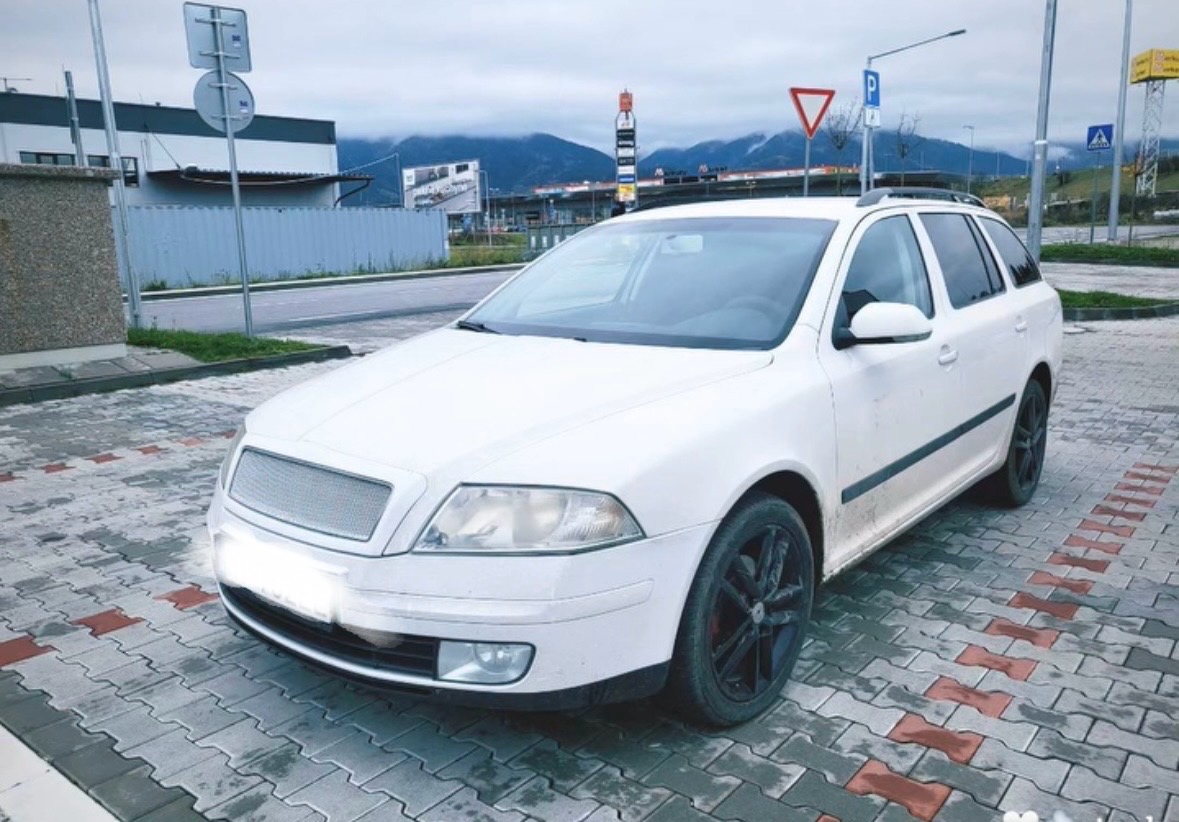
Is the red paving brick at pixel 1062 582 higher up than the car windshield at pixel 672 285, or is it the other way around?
the car windshield at pixel 672 285

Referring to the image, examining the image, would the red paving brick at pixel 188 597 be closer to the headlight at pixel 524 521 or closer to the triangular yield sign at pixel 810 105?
the headlight at pixel 524 521

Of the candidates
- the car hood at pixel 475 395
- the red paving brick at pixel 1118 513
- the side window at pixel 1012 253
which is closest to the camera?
the car hood at pixel 475 395

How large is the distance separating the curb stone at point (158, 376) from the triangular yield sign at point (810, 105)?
7146mm

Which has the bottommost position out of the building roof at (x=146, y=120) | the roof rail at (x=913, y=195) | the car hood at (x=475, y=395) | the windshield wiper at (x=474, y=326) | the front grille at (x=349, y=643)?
the front grille at (x=349, y=643)

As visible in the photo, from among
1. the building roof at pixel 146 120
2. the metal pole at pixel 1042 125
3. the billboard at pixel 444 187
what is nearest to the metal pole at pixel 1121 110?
the metal pole at pixel 1042 125

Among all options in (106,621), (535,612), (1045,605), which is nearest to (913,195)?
(1045,605)

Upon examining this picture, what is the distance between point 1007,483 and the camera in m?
5.16

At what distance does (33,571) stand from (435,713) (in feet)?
8.33

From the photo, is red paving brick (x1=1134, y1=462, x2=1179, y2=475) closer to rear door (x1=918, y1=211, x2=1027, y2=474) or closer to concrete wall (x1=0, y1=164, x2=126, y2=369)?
rear door (x1=918, y1=211, x2=1027, y2=474)

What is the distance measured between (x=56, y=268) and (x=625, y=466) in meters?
8.29

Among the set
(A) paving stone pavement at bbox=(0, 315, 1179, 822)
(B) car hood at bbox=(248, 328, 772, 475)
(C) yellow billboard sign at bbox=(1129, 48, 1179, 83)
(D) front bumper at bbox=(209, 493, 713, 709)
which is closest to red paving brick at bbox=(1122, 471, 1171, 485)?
(A) paving stone pavement at bbox=(0, 315, 1179, 822)

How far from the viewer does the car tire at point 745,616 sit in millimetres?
2766

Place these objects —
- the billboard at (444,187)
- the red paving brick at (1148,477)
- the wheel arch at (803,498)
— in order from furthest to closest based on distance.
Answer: the billboard at (444,187), the red paving brick at (1148,477), the wheel arch at (803,498)

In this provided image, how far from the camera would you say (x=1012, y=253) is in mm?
5434
